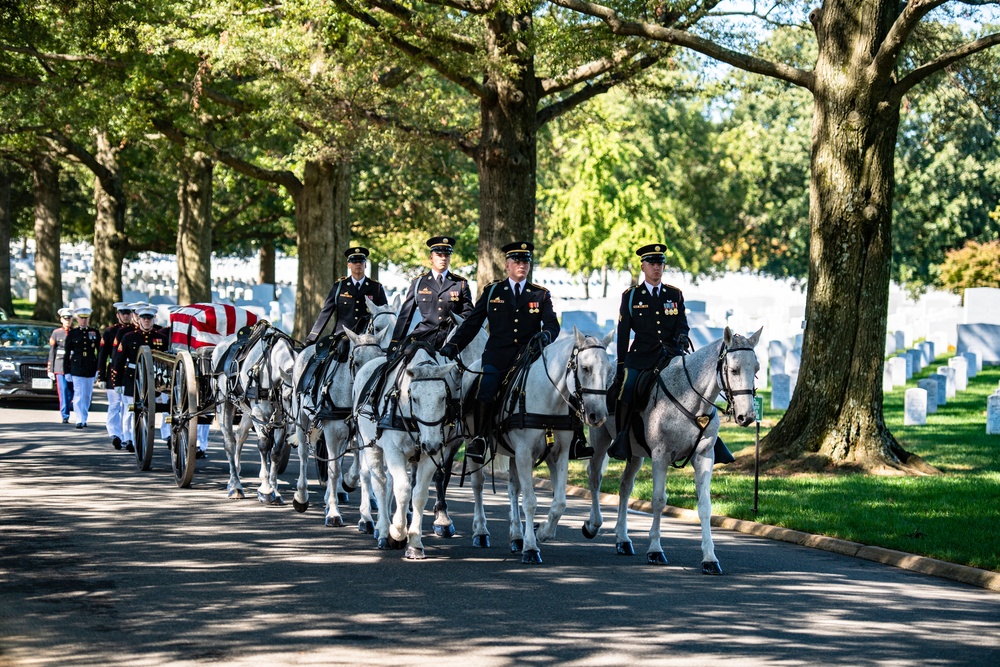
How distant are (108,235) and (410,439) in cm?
3315

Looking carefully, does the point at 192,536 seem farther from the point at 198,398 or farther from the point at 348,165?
the point at 348,165

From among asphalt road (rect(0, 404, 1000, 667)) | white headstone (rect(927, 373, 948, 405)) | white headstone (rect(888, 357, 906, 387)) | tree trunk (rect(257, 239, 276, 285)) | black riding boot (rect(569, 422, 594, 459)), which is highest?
tree trunk (rect(257, 239, 276, 285))

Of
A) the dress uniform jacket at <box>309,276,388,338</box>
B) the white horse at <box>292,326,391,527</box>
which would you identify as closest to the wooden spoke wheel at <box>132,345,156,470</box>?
the dress uniform jacket at <box>309,276,388,338</box>

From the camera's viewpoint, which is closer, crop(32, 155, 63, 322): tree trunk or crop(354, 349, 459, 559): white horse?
crop(354, 349, 459, 559): white horse

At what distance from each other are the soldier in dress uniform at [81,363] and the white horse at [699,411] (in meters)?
13.1

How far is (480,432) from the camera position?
12.3 meters

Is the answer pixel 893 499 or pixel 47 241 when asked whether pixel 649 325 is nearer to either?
pixel 893 499

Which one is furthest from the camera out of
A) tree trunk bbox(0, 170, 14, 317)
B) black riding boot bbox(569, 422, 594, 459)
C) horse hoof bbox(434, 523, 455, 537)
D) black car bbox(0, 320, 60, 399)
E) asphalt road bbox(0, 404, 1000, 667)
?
tree trunk bbox(0, 170, 14, 317)

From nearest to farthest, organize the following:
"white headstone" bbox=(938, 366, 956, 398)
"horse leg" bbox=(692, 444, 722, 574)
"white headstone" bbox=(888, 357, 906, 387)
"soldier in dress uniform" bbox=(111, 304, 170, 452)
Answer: "horse leg" bbox=(692, 444, 722, 574) < "soldier in dress uniform" bbox=(111, 304, 170, 452) < "white headstone" bbox=(938, 366, 956, 398) < "white headstone" bbox=(888, 357, 906, 387)

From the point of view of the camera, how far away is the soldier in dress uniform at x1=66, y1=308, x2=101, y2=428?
74.8ft

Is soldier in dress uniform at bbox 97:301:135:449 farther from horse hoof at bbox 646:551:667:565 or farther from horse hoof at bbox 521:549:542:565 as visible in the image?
horse hoof at bbox 646:551:667:565

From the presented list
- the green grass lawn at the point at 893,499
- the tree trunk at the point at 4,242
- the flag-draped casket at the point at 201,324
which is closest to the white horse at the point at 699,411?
the green grass lawn at the point at 893,499

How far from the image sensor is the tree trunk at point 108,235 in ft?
140

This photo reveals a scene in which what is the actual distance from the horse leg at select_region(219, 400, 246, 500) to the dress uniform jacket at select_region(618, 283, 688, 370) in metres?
5.17
